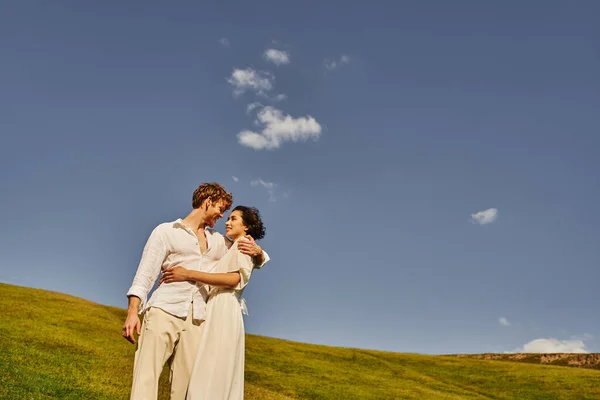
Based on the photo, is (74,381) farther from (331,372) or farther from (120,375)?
(331,372)

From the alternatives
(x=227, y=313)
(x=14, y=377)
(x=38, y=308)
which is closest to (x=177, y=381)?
(x=227, y=313)

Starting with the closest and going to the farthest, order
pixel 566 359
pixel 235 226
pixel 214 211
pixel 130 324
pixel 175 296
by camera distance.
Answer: pixel 130 324 → pixel 175 296 → pixel 214 211 → pixel 235 226 → pixel 566 359

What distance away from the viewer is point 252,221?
8.33 m

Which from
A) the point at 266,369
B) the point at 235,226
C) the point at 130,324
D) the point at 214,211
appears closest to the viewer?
the point at 130,324

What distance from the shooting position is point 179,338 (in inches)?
298

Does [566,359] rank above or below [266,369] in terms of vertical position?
above

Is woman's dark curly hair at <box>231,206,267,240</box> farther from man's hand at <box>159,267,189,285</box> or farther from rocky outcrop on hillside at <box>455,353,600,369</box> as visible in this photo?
rocky outcrop on hillside at <box>455,353,600,369</box>

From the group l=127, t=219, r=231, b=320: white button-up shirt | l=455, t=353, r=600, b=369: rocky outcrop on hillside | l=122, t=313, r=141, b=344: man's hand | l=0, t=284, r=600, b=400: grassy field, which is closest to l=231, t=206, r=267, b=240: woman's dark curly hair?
l=127, t=219, r=231, b=320: white button-up shirt

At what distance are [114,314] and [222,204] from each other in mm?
41011

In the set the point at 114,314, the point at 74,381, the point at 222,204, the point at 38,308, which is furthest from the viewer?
the point at 114,314

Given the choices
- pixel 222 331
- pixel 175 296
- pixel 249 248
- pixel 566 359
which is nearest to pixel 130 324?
pixel 175 296

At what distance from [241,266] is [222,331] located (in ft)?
3.09

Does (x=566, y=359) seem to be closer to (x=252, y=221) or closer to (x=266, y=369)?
(x=266, y=369)

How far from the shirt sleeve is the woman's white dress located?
0.85m
